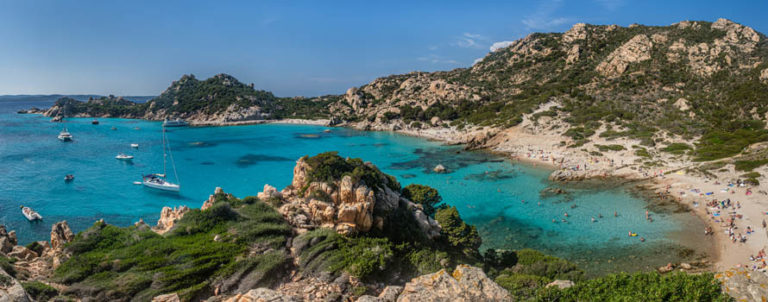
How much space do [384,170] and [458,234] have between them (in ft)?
87.5

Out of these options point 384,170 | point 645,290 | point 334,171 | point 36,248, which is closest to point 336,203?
point 334,171

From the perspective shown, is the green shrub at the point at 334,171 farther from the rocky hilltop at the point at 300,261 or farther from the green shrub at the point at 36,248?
the green shrub at the point at 36,248

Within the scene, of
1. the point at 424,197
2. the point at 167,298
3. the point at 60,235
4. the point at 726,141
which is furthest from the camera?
the point at 726,141

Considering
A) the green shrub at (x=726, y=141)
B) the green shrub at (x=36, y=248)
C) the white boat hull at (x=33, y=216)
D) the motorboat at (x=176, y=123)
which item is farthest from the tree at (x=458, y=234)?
the motorboat at (x=176, y=123)

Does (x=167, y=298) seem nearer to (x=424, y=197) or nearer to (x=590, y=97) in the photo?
(x=424, y=197)

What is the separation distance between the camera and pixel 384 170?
44.8 m

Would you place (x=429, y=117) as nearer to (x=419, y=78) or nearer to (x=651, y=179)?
(x=419, y=78)

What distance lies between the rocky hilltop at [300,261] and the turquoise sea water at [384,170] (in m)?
9.44

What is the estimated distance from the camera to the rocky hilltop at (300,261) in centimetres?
769

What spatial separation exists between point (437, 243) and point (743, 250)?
1925 centimetres

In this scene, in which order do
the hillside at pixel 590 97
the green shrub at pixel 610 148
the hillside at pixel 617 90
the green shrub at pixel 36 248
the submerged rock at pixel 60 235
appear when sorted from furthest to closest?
1. the hillside at pixel 617 90
2. the hillside at pixel 590 97
3. the green shrub at pixel 610 148
4. the submerged rock at pixel 60 235
5. the green shrub at pixel 36 248

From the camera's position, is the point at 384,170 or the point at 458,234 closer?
the point at 458,234

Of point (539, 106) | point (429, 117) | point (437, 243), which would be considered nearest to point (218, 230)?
point (437, 243)

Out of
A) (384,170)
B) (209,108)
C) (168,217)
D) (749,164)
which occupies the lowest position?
(384,170)
